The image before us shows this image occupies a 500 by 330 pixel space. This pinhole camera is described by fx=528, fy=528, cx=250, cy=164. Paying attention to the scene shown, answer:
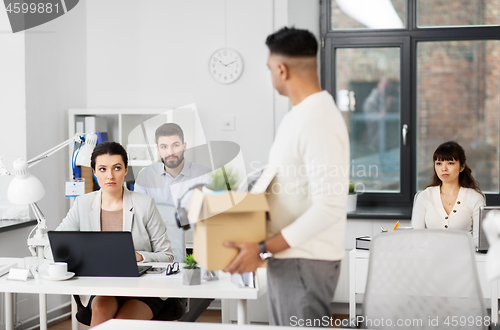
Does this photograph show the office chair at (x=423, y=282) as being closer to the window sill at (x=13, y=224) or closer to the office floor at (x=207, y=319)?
the office floor at (x=207, y=319)

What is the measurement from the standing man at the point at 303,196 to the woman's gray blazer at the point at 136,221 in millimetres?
1219

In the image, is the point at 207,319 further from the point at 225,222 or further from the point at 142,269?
the point at 225,222

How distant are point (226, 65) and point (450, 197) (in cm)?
190

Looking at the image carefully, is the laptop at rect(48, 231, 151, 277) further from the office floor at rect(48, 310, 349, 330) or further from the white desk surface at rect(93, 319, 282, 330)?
the office floor at rect(48, 310, 349, 330)

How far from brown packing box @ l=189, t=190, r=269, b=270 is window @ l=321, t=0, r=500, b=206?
304 centimetres

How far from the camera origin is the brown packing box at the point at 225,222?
136cm

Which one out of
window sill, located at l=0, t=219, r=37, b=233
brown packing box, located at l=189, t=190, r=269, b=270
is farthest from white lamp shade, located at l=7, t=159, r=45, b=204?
brown packing box, located at l=189, t=190, r=269, b=270

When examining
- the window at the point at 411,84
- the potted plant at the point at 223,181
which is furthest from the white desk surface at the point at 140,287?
the window at the point at 411,84

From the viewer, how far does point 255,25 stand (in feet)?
13.3

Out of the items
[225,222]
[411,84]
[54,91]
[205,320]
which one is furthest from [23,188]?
[411,84]

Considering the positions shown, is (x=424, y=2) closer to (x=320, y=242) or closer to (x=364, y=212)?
(x=364, y=212)

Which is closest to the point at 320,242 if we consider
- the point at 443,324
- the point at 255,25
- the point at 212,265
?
the point at 212,265

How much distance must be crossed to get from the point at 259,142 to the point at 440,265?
2.43 m

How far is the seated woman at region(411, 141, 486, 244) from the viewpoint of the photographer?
3.25 meters
